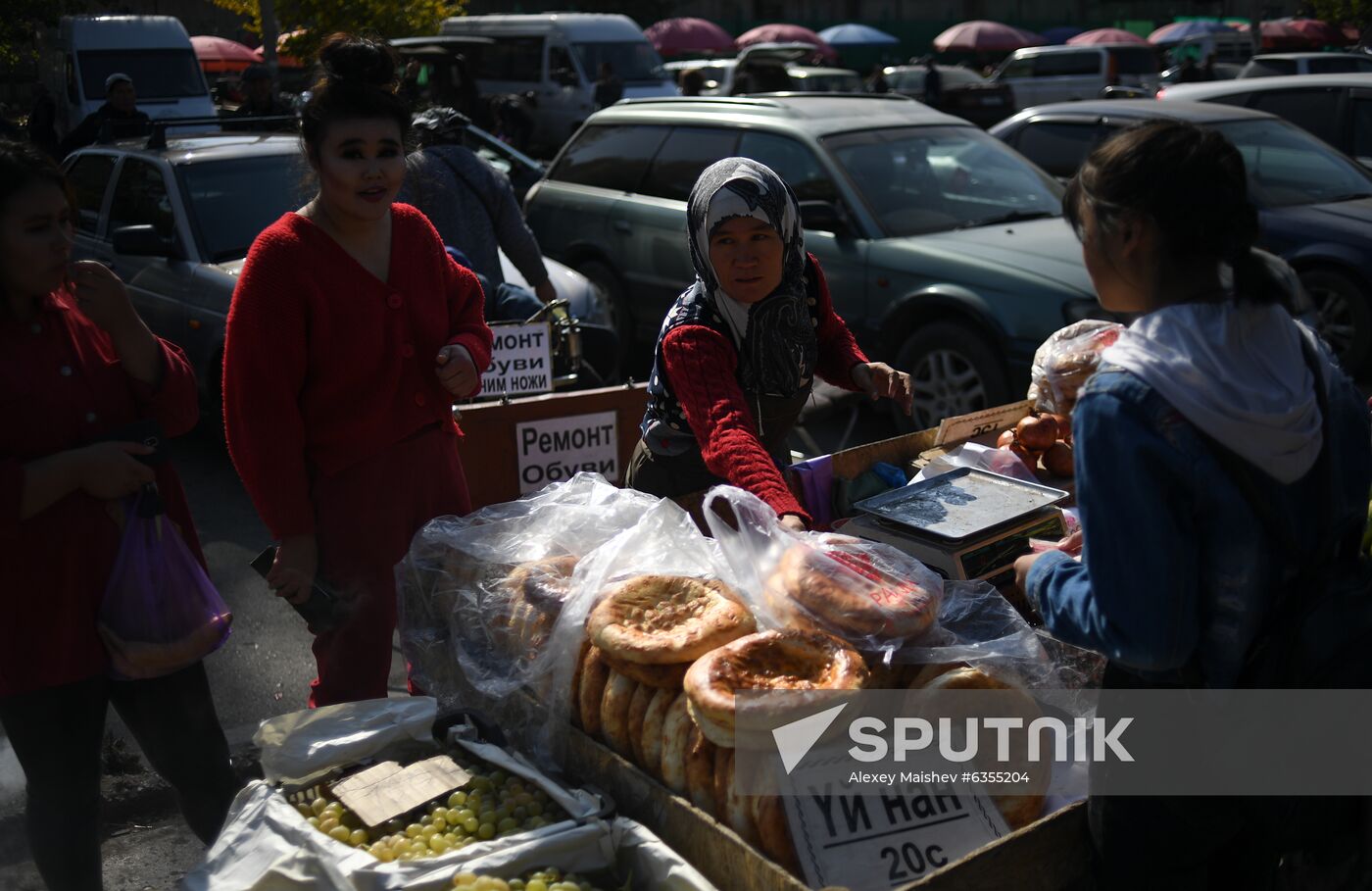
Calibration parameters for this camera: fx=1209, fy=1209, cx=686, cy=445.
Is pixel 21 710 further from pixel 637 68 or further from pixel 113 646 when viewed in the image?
pixel 637 68

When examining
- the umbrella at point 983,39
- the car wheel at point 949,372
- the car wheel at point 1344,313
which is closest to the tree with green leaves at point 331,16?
the car wheel at point 949,372

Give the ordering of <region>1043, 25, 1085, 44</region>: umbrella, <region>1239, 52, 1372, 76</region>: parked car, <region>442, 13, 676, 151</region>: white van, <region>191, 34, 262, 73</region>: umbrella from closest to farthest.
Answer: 1. <region>1239, 52, 1372, 76</region>: parked car
2. <region>442, 13, 676, 151</region>: white van
3. <region>191, 34, 262, 73</region>: umbrella
4. <region>1043, 25, 1085, 44</region>: umbrella

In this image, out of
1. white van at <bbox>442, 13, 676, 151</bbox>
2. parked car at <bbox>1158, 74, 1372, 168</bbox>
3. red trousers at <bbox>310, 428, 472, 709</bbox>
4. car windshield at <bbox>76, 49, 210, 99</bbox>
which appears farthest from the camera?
white van at <bbox>442, 13, 676, 151</bbox>

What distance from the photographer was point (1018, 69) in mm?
26969

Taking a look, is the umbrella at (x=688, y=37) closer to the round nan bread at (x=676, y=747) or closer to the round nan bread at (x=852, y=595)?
the round nan bread at (x=852, y=595)

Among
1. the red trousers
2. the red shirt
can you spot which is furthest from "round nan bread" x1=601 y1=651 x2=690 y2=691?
the red shirt

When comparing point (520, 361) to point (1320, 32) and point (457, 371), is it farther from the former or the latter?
point (1320, 32)

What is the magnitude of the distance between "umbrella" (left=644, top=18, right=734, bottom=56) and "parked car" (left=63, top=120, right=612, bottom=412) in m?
27.7

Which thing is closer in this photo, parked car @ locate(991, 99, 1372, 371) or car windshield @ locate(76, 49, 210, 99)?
parked car @ locate(991, 99, 1372, 371)

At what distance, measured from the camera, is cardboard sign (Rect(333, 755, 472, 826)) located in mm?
2105

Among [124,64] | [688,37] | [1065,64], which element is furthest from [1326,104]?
[688,37]

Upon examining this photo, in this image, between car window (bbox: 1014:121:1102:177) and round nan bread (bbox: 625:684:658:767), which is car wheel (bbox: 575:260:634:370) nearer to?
car window (bbox: 1014:121:1102:177)

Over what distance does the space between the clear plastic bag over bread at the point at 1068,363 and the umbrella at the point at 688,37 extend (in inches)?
1226

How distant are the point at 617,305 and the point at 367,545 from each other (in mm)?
5632
